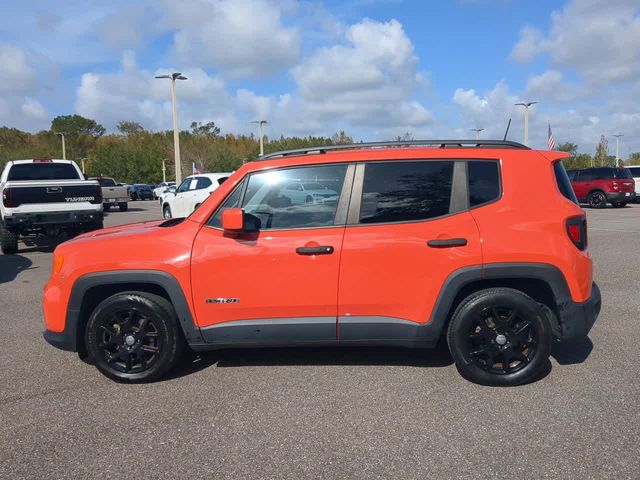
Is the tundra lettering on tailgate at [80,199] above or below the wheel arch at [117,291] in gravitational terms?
above

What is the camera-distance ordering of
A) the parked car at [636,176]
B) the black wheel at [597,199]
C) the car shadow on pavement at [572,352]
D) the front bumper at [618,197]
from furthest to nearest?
the parked car at [636,176], the black wheel at [597,199], the front bumper at [618,197], the car shadow on pavement at [572,352]

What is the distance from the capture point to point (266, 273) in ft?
13.1

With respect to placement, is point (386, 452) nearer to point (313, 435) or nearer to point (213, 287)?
point (313, 435)

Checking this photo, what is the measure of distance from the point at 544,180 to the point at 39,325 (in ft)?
16.9

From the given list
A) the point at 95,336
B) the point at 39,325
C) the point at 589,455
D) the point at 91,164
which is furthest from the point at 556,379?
the point at 91,164

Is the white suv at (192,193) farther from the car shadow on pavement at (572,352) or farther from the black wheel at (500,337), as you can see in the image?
the black wheel at (500,337)

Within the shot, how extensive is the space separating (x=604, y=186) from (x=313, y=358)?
22638 mm

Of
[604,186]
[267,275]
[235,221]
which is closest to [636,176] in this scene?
[604,186]

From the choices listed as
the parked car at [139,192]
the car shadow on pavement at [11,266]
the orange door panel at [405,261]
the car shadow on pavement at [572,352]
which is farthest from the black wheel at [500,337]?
the parked car at [139,192]

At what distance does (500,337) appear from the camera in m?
4.02

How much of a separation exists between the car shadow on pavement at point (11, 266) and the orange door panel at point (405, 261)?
6958mm

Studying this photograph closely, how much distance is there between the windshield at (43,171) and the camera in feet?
41.7

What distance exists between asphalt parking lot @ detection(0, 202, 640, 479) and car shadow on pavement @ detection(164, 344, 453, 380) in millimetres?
20

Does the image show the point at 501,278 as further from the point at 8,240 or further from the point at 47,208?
the point at 8,240
